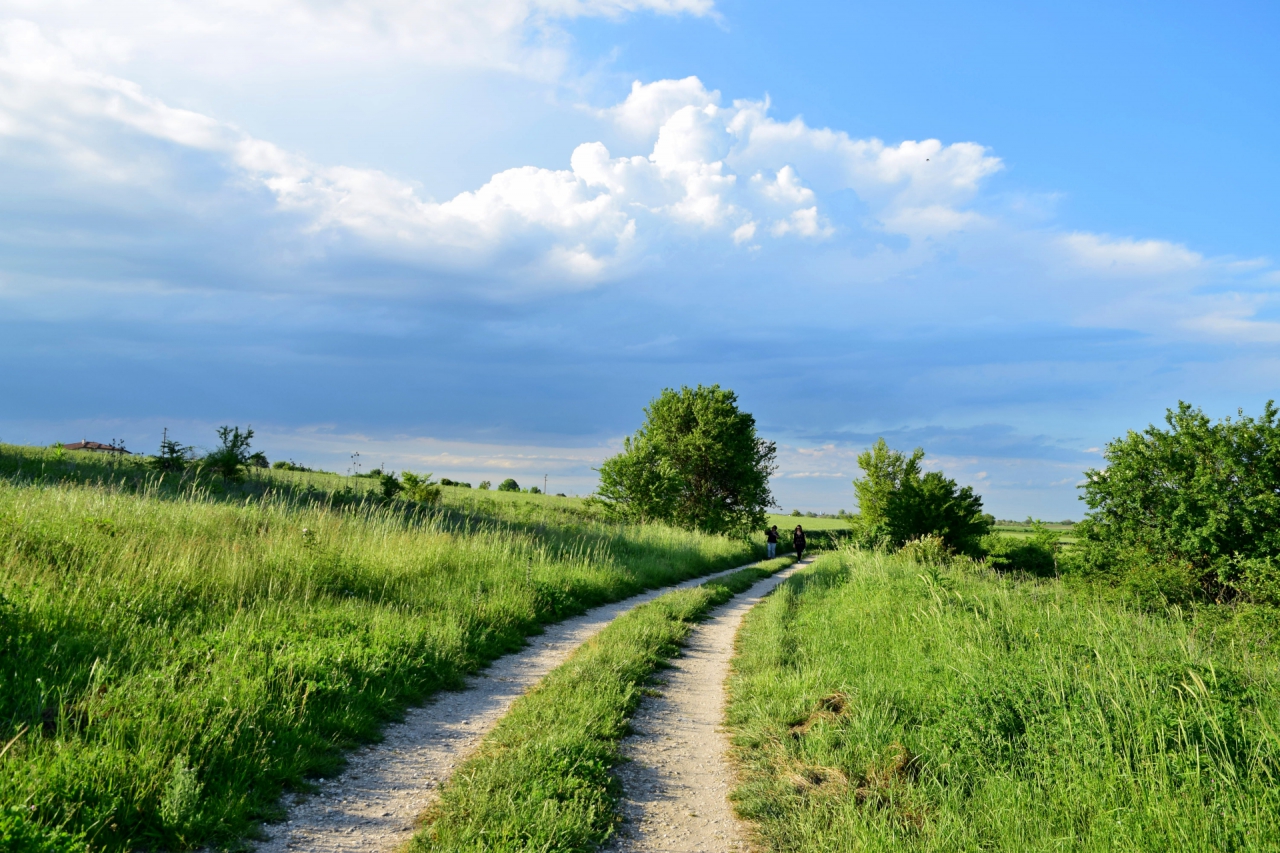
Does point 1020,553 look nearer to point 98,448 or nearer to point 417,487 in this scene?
point 417,487

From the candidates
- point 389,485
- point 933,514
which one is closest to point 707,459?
point 933,514

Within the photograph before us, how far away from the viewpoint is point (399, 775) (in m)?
4.80

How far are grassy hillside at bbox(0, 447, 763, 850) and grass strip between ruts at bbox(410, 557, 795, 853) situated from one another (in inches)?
43.8

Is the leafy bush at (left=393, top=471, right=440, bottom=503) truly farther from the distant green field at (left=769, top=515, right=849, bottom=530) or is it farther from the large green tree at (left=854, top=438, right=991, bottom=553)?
the distant green field at (left=769, top=515, right=849, bottom=530)

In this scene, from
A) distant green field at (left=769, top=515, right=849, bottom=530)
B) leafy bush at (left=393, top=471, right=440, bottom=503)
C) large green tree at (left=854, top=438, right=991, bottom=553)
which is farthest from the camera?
distant green field at (left=769, top=515, right=849, bottom=530)

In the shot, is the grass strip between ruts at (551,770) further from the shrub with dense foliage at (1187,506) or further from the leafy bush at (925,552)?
the shrub with dense foliage at (1187,506)

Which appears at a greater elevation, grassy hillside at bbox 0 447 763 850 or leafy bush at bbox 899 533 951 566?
leafy bush at bbox 899 533 951 566

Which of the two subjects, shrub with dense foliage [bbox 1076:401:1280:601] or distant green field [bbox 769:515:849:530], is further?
distant green field [bbox 769:515:849:530]

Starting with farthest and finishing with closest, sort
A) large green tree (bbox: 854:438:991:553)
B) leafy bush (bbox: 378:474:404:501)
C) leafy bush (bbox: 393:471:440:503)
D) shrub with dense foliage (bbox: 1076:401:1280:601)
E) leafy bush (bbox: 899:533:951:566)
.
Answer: large green tree (bbox: 854:438:991:553), leafy bush (bbox: 393:471:440:503), leafy bush (bbox: 378:474:404:501), shrub with dense foliage (bbox: 1076:401:1280:601), leafy bush (bbox: 899:533:951:566)

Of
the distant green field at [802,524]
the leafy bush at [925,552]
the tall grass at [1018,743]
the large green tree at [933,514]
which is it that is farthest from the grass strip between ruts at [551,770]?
the distant green field at [802,524]

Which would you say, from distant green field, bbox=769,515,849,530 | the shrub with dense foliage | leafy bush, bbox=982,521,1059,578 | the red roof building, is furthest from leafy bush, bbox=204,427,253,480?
distant green field, bbox=769,515,849,530

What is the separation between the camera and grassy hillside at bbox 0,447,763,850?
3904 mm

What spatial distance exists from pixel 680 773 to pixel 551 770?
3.53 ft

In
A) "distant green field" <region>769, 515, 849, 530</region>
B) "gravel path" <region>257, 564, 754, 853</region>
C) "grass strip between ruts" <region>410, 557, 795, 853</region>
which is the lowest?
"distant green field" <region>769, 515, 849, 530</region>
